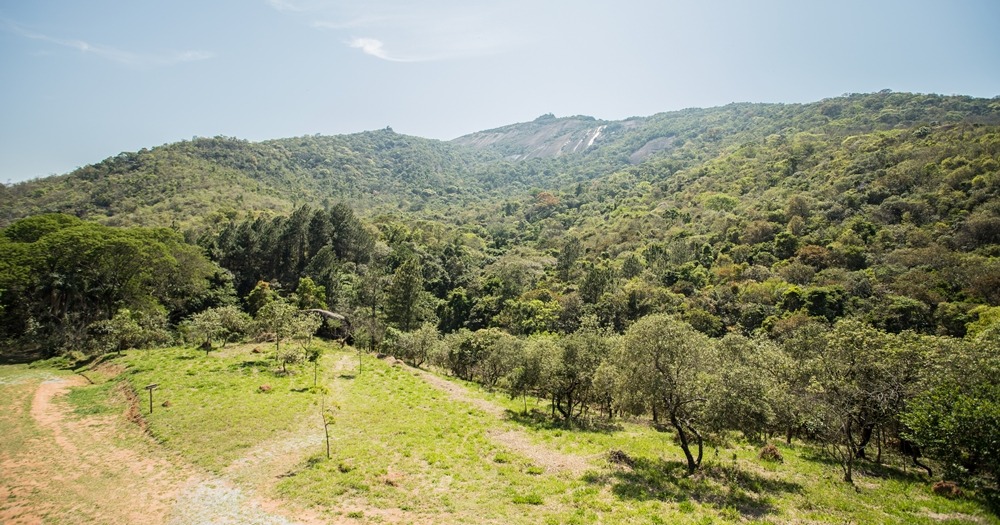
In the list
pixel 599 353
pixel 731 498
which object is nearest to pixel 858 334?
pixel 731 498

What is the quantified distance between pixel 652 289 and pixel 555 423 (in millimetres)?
60398

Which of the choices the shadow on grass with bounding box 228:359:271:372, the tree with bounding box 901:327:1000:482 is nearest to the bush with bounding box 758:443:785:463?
the tree with bounding box 901:327:1000:482

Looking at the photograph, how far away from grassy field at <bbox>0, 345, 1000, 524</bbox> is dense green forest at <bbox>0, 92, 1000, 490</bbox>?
211 centimetres

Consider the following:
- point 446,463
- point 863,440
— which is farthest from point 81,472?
point 863,440

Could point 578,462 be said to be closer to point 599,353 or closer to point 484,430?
point 484,430

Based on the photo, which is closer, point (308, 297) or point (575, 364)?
point (575, 364)

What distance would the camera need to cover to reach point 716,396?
2075 cm

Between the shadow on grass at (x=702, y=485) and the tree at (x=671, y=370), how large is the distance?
1.13m

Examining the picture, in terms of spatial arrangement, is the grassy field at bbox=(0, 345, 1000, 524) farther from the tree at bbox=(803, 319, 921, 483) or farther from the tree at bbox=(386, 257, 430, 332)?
the tree at bbox=(386, 257, 430, 332)

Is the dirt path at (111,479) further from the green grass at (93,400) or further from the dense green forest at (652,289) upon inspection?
the dense green forest at (652,289)

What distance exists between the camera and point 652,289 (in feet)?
279

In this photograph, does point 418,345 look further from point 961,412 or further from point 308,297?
point 961,412

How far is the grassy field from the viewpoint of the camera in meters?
16.6

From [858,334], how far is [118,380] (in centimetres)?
5096
